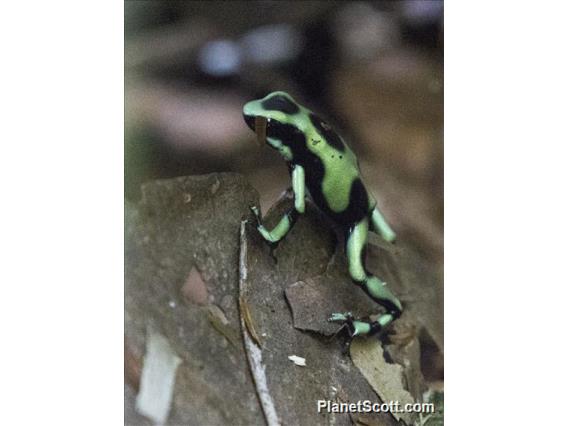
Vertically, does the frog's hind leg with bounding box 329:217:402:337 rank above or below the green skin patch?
below

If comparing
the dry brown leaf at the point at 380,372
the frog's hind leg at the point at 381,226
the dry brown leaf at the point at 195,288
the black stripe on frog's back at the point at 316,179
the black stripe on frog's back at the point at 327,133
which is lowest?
the dry brown leaf at the point at 380,372

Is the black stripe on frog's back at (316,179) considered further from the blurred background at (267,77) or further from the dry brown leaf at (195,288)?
the dry brown leaf at (195,288)

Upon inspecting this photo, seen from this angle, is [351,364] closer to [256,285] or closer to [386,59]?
[256,285]

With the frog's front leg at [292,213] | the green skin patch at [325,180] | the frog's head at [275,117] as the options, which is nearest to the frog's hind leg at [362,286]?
the green skin patch at [325,180]

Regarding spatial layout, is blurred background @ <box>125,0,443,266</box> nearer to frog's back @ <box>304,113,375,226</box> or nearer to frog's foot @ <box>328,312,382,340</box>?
frog's back @ <box>304,113,375,226</box>

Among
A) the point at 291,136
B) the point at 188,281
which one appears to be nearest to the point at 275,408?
the point at 188,281

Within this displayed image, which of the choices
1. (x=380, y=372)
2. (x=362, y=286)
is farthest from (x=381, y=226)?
(x=380, y=372)

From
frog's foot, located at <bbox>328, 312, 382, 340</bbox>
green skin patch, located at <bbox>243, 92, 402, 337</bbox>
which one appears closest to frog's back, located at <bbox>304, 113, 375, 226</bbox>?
green skin patch, located at <bbox>243, 92, 402, 337</bbox>

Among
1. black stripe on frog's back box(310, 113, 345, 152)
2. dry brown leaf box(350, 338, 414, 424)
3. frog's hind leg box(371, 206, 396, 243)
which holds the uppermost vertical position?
black stripe on frog's back box(310, 113, 345, 152)
